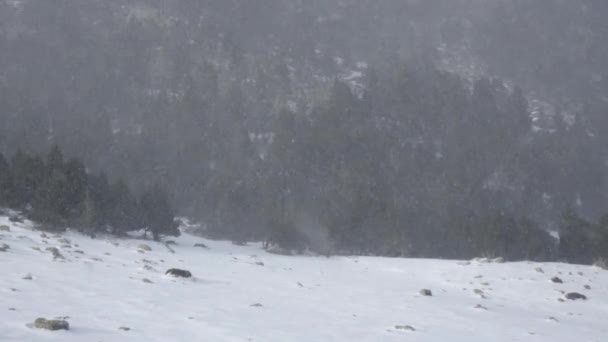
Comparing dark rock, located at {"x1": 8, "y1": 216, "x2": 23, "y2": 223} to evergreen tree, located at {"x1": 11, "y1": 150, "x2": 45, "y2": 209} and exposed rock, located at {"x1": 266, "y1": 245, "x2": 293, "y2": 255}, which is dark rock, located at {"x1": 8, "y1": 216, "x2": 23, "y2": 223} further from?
exposed rock, located at {"x1": 266, "y1": 245, "x2": 293, "y2": 255}

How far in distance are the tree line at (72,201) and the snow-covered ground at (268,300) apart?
3.47m

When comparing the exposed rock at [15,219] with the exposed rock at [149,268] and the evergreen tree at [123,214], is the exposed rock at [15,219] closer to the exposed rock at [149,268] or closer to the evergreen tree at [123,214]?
the evergreen tree at [123,214]

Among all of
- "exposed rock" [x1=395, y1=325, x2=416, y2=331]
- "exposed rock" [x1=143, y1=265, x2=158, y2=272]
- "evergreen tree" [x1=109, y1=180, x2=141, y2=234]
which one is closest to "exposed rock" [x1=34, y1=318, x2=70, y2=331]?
"exposed rock" [x1=395, y1=325, x2=416, y2=331]

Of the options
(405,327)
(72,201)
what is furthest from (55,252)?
(72,201)

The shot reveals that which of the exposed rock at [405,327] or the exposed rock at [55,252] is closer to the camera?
the exposed rock at [405,327]

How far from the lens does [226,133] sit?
83000 mm

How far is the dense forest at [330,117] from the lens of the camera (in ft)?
201

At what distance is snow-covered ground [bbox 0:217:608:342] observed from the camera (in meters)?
11.5

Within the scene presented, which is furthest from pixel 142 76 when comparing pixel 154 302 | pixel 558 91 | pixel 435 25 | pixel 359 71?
pixel 154 302

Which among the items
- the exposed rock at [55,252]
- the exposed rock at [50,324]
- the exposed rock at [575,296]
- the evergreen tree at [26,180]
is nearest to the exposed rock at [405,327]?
the exposed rock at [50,324]

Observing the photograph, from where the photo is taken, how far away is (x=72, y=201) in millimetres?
31531

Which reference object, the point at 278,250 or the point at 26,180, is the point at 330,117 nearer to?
the point at 278,250

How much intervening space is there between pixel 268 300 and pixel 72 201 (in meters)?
19.5

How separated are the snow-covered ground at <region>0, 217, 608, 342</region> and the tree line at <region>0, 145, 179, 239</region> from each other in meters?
3.47
